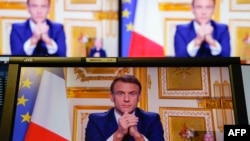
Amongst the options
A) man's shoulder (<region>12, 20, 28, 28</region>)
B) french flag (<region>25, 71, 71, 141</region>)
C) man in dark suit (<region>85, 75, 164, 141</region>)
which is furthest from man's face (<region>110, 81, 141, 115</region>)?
man's shoulder (<region>12, 20, 28, 28</region>)

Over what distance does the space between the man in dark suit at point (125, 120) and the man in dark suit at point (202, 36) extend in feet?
1.36

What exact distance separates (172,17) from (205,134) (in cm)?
57

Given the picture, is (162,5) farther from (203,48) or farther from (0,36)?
(0,36)

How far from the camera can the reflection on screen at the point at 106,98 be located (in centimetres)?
101

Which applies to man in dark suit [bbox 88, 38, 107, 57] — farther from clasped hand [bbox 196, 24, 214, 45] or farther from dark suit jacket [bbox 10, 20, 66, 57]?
clasped hand [bbox 196, 24, 214, 45]

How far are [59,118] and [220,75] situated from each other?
0.52 metres

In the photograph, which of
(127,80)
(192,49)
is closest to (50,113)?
(127,80)

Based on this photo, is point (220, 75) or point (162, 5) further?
point (162, 5)

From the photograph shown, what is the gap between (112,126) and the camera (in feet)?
3.34

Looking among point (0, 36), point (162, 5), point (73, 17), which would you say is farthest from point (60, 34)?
point (162, 5)

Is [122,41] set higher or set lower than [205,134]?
higher

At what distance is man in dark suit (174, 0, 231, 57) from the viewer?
138 centimetres

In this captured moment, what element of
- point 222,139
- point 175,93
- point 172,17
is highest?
point 172,17

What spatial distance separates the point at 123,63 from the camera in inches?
41.6
